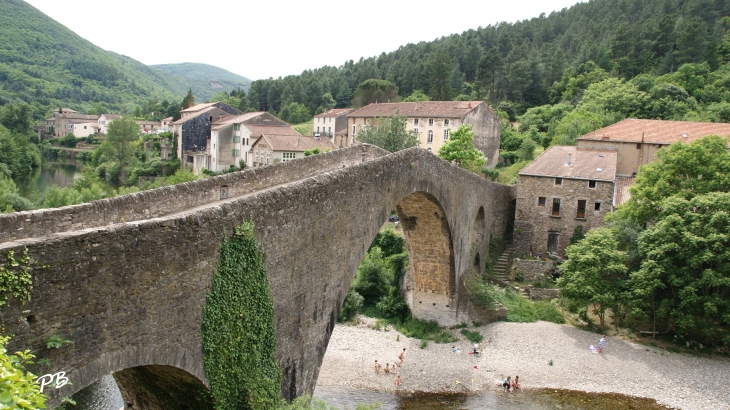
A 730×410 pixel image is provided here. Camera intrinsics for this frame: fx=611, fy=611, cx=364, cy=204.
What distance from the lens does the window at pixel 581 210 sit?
37.3 meters

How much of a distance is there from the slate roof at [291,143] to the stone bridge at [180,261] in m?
36.5

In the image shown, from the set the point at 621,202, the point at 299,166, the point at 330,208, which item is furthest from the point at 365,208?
the point at 621,202

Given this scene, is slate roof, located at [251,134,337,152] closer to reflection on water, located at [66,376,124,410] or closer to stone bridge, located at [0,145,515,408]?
stone bridge, located at [0,145,515,408]

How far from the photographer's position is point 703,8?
300ft

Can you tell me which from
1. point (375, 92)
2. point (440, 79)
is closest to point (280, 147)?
point (440, 79)

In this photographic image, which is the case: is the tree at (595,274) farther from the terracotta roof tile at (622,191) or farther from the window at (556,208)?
the window at (556,208)

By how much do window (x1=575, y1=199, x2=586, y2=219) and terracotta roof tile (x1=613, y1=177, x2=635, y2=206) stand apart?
179 cm

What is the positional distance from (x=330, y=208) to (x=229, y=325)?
4.89 m

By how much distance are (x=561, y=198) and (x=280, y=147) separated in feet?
105

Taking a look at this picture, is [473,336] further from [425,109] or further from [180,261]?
[425,109]

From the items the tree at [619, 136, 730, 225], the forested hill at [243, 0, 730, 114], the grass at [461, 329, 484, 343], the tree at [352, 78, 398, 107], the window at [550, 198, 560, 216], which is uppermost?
the forested hill at [243, 0, 730, 114]

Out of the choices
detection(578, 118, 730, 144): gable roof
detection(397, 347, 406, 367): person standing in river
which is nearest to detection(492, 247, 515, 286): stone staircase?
detection(397, 347, 406, 367): person standing in river

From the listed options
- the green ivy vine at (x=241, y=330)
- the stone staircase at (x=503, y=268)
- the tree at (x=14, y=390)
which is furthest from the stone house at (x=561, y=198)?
the tree at (x=14, y=390)

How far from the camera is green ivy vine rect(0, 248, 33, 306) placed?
7.43 m
